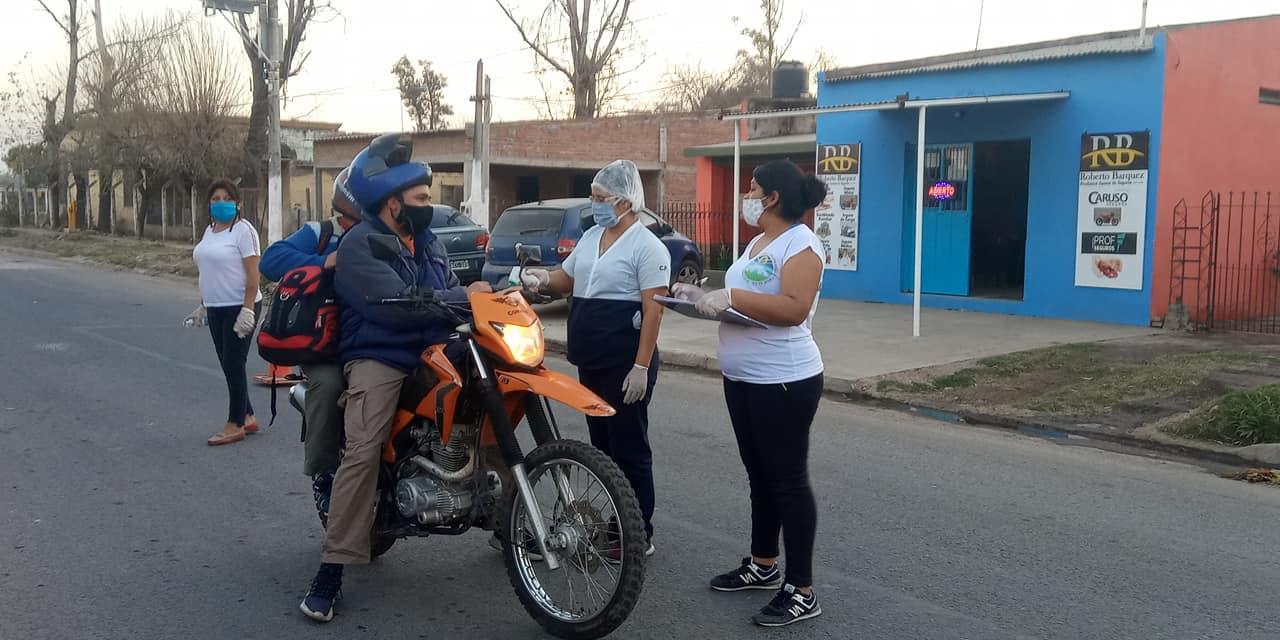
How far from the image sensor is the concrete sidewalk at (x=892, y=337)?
11.1 meters

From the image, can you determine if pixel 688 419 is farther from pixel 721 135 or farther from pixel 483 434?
pixel 721 135

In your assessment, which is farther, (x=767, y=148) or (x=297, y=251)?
(x=767, y=148)

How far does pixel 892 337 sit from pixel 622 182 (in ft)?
27.3

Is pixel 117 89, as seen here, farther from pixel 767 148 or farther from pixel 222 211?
pixel 222 211

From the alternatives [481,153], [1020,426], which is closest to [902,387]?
[1020,426]

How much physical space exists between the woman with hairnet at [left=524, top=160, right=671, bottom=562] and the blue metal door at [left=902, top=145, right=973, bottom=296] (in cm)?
1104

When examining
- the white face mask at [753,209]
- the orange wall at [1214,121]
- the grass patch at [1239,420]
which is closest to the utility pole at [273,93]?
the orange wall at [1214,121]

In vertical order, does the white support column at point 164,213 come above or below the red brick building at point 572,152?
below

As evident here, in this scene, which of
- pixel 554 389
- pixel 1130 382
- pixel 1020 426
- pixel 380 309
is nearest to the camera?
pixel 554 389

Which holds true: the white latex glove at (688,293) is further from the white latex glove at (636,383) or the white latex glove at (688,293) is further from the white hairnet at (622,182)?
the white hairnet at (622,182)

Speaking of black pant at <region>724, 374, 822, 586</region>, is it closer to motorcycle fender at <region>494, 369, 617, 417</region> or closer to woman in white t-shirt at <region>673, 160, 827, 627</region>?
woman in white t-shirt at <region>673, 160, 827, 627</region>

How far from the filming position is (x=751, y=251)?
4.48m

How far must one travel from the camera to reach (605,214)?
5.03 m

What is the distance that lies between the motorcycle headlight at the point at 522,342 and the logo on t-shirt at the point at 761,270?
85cm
